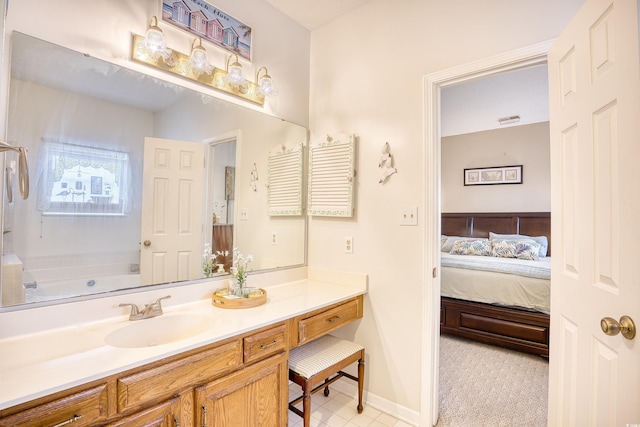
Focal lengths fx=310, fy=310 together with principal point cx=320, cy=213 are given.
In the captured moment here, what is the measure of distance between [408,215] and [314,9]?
1588mm

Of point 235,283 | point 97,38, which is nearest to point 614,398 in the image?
point 235,283

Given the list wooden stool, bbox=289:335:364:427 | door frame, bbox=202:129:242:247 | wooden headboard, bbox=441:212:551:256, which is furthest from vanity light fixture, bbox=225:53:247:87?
wooden headboard, bbox=441:212:551:256

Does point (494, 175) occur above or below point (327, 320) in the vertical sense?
above

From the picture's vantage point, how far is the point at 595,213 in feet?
3.59

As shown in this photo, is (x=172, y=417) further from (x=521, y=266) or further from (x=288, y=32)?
(x=521, y=266)

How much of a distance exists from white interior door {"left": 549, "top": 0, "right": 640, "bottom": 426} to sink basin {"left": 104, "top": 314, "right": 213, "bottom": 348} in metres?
1.48

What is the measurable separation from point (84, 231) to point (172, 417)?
0.85 m

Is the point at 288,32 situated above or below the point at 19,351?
above

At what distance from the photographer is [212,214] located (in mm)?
1818

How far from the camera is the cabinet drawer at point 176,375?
3.32 ft

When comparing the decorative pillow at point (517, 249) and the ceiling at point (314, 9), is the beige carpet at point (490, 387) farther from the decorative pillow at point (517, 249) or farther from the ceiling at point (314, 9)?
the ceiling at point (314, 9)

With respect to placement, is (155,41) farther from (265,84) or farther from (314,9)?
(314,9)

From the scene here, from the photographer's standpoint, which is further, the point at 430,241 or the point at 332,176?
the point at 332,176

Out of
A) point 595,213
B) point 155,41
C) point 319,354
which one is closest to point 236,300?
point 319,354
